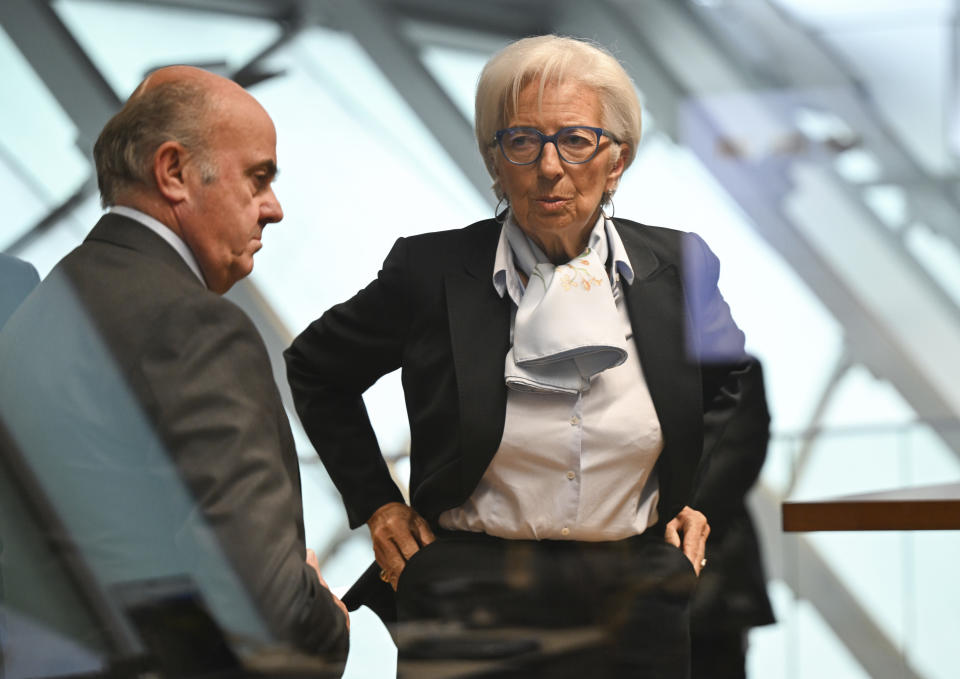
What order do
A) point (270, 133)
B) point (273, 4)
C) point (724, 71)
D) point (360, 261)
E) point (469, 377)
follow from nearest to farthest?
1. point (270, 133)
2. point (469, 377)
3. point (273, 4)
4. point (360, 261)
5. point (724, 71)

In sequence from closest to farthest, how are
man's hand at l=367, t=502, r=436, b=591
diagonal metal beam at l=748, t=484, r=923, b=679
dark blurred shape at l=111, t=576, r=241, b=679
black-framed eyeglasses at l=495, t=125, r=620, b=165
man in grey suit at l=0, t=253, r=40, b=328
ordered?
dark blurred shape at l=111, t=576, r=241, b=679, man in grey suit at l=0, t=253, r=40, b=328, black-framed eyeglasses at l=495, t=125, r=620, b=165, man's hand at l=367, t=502, r=436, b=591, diagonal metal beam at l=748, t=484, r=923, b=679

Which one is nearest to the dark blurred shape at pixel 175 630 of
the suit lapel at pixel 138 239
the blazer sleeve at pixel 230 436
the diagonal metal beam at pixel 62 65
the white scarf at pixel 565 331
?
the blazer sleeve at pixel 230 436

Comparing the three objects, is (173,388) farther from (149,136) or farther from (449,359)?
(449,359)

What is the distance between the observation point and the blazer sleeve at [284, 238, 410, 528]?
4.62ft

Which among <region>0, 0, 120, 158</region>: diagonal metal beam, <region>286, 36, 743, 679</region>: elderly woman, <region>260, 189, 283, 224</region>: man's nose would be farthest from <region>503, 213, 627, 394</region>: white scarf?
<region>0, 0, 120, 158</region>: diagonal metal beam

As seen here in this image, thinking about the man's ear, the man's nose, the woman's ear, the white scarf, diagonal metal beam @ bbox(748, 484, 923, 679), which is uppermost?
the man's ear

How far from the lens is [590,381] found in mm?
1310

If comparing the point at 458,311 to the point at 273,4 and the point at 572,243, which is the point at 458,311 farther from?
the point at 273,4

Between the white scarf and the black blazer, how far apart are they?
1.1 inches

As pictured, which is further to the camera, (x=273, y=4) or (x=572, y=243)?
(x=273, y=4)

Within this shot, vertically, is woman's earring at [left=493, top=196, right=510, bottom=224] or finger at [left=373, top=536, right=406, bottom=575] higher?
woman's earring at [left=493, top=196, right=510, bottom=224]

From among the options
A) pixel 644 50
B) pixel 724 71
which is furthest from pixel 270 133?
pixel 724 71

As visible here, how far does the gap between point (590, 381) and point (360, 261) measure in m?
0.63

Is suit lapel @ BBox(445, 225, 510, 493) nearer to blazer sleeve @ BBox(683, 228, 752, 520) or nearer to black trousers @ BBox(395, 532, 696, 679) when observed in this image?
black trousers @ BBox(395, 532, 696, 679)
